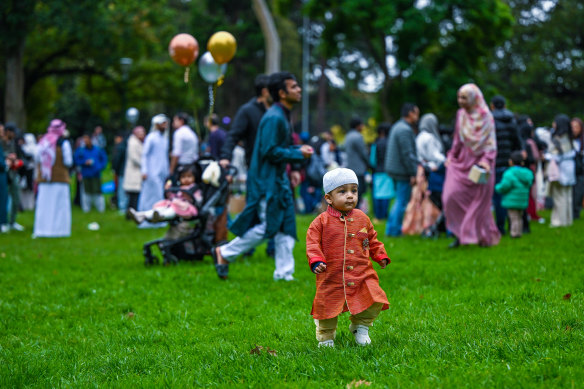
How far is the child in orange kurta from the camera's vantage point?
474 cm

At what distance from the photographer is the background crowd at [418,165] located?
32.4 ft

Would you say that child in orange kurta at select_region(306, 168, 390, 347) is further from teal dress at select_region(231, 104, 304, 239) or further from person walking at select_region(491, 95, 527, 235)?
person walking at select_region(491, 95, 527, 235)

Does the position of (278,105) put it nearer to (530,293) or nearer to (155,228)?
(530,293)

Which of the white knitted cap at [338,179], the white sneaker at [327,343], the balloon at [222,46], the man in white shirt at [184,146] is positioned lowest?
the white sneaker at [327,343]

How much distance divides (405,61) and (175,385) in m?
28.5

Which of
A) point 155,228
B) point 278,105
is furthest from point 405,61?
point 278,105

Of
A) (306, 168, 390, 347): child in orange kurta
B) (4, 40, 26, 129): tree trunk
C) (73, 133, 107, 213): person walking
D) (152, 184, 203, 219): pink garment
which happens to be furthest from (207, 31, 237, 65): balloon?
(4, 40, 26, 129): tree trunk

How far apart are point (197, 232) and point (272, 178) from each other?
2.55m

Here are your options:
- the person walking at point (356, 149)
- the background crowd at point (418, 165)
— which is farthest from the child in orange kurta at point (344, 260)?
the person walking at point (356, 149)

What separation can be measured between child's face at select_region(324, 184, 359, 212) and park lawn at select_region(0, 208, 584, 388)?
98cm

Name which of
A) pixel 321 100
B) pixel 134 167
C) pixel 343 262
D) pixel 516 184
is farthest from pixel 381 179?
pixel 321 100

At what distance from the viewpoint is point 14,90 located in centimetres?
2812

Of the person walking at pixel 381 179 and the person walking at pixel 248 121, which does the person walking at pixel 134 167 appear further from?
the person walking at pixel 248 121

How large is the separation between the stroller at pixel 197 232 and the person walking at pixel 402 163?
11.0 ft
